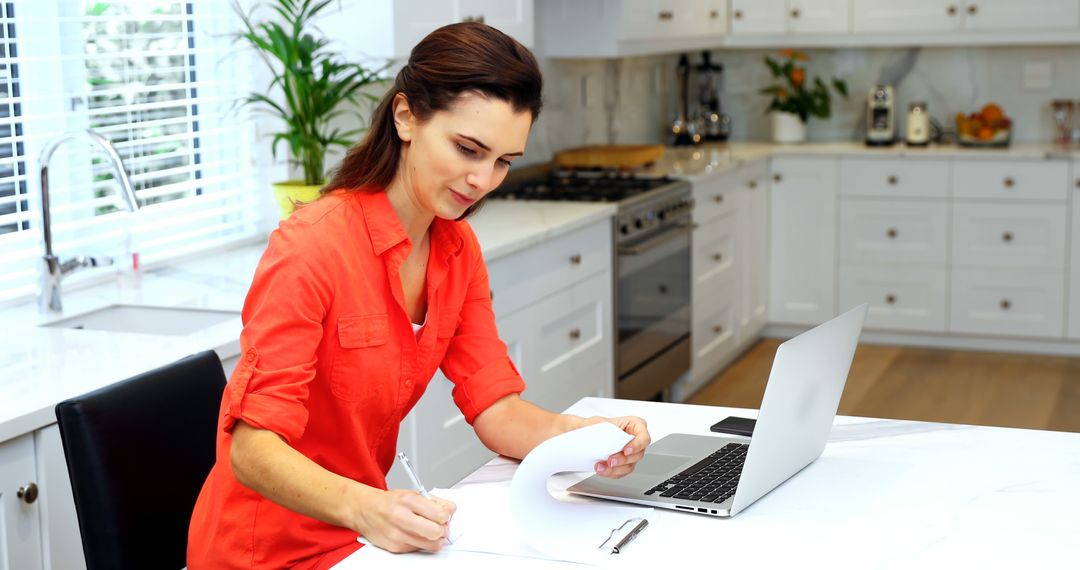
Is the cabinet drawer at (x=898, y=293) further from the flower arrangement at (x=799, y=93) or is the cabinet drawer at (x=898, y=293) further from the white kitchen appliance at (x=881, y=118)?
the flower arrangement at (x=799, y=93)

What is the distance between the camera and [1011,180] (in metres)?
5.21

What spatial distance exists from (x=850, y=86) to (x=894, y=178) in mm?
780

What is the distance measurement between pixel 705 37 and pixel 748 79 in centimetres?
74

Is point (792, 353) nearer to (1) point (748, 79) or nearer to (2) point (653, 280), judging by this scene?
(2) point (653, 280)

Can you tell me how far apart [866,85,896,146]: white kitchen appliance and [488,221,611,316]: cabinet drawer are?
7.45 feet

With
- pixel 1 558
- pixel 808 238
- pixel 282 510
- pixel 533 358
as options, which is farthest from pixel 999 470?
pixel 808 238

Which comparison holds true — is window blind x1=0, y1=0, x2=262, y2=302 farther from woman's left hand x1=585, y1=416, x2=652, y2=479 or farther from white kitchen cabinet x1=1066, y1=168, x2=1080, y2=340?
white kitchen cabinet x1=1066, y1=168, x2=1080, y2=340

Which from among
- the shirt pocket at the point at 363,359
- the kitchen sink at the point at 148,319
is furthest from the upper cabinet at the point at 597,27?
the shirt pocket at the point at 363,359

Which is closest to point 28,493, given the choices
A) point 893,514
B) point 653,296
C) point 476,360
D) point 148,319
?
point 476,360

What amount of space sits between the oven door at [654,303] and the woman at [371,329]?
2.22m

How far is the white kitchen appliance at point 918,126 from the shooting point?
5.59 m

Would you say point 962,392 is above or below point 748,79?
below

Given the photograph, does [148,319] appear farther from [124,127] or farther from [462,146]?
[462,146]

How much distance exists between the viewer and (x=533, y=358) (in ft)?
11.4
